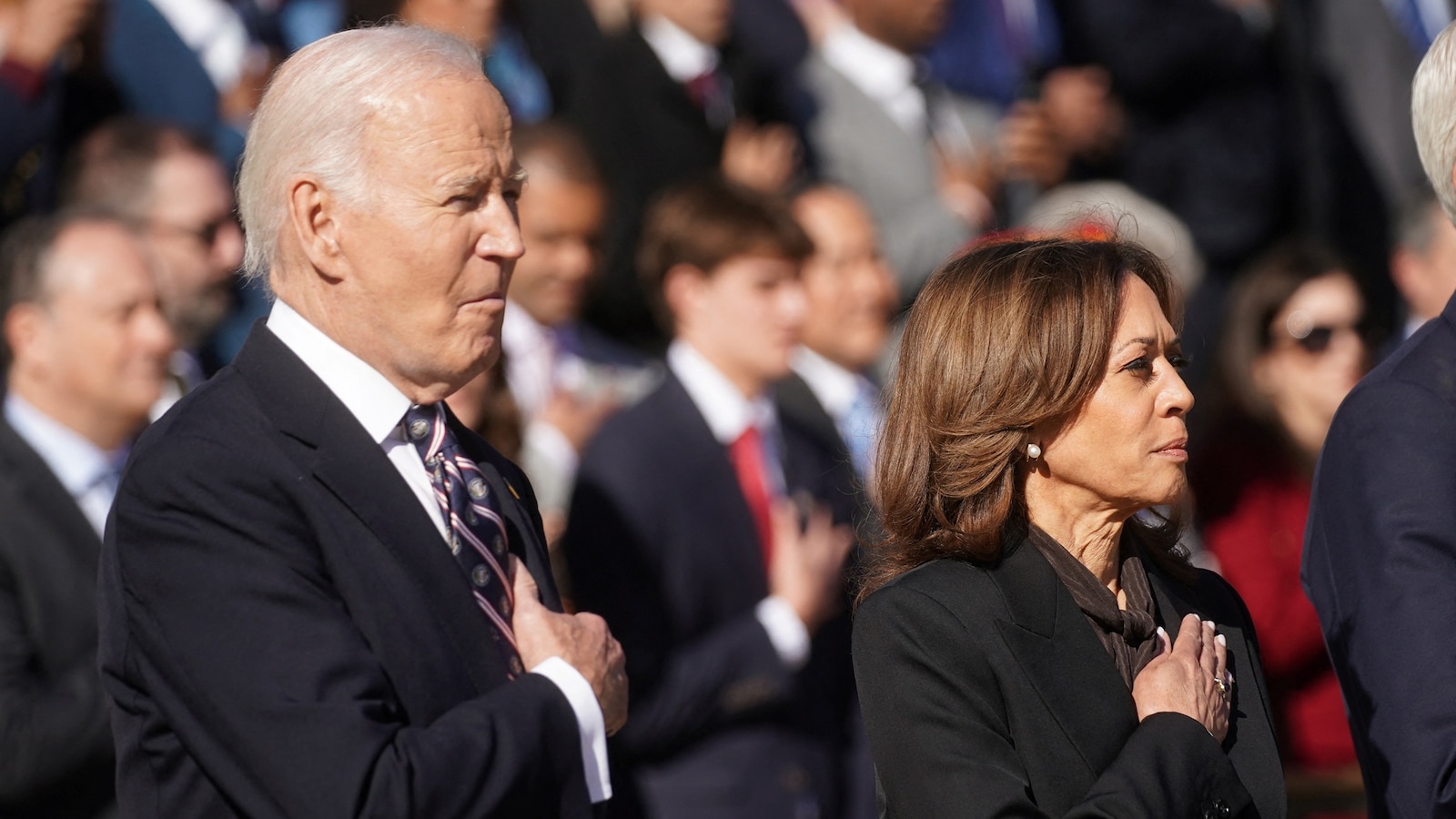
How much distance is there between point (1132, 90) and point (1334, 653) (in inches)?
216

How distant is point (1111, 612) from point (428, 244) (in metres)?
1.25

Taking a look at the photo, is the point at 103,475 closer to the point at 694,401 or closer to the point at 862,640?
the point at 694,401

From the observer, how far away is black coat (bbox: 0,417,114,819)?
3.88 metres

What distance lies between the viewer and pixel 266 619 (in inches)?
102

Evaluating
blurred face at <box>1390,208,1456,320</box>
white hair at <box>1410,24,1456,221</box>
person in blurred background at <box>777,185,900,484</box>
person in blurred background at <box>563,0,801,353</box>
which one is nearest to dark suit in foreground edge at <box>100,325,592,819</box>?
white hair at <box>1410,24,1456,221</box>

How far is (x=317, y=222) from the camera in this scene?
2.88m

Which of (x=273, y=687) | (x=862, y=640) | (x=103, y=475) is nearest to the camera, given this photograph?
(x=273, y=687)

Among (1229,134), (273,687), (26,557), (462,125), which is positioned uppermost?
(462,125)

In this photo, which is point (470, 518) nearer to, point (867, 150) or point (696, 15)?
point (696, 15)

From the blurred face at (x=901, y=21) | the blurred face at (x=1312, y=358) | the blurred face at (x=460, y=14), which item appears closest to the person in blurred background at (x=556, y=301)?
the blurred face at (x=460, y=14)

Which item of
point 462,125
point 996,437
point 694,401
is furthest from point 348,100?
point 694,401

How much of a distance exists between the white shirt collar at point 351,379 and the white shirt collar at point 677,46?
4594mm

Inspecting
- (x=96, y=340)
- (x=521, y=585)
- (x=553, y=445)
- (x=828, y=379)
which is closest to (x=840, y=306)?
(x=828, y=379)

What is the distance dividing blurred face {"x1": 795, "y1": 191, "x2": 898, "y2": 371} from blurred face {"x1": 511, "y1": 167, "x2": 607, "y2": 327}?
2.66 feet
